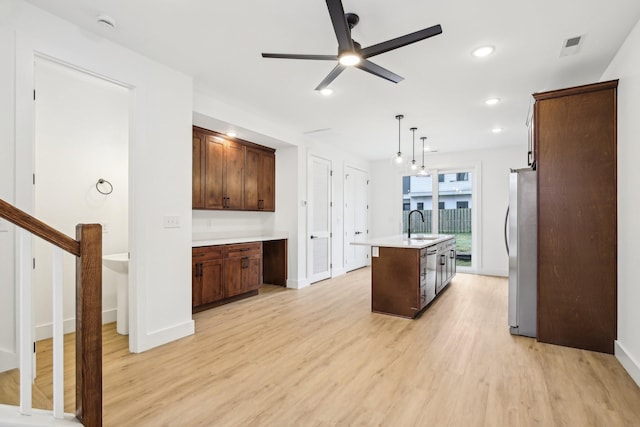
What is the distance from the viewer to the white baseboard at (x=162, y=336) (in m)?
2.90

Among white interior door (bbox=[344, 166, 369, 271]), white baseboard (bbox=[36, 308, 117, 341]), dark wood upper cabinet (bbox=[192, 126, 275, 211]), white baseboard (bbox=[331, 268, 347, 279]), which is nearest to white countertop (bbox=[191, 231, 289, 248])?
dark wood upper cabinet (bbox=[192, 126, 275, 211])

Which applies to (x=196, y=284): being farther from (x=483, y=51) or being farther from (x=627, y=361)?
(x=627, y=361)

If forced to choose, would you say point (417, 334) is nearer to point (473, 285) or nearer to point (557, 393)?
point (557, 393)

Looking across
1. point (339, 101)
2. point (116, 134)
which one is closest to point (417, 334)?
point (339, 101)

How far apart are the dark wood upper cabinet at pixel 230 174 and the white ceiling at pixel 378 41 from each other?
17.7 inches

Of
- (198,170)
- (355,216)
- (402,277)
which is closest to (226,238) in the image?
(198,170)

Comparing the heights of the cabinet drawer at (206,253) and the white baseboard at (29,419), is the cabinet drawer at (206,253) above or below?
above

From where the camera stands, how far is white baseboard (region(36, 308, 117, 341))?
319 cm

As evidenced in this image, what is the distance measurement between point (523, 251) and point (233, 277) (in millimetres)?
3433

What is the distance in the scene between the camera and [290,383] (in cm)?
238

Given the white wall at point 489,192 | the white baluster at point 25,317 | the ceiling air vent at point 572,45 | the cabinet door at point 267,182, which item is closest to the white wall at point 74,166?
the cabinet door at point 267,182

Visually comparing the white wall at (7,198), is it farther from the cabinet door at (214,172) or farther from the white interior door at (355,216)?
the white interior door at (355,216)

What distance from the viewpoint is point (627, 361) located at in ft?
8.28

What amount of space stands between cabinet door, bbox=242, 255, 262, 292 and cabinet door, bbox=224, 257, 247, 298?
7 centimetres
